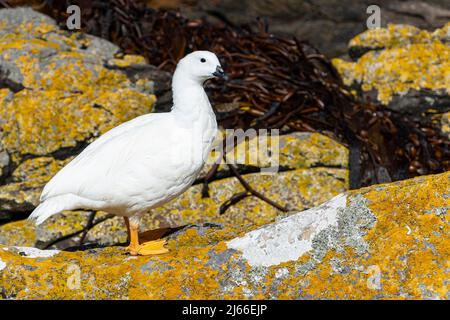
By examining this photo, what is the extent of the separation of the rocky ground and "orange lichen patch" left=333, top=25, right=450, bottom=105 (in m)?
0.02

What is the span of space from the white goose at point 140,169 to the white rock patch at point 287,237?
1014 mm

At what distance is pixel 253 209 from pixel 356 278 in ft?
12.4

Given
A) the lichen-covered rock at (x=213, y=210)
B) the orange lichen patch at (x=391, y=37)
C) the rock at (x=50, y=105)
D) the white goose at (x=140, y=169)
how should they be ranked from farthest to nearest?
the orange lichen patch at (x=391, y=37) < the rock at (x=50, y=105) < the lichen-covered rock at (x=213, y=210) < the white goose at (x=140, y=169)

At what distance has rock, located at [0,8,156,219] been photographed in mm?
8188

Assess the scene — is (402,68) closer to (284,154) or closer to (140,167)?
(284,154)

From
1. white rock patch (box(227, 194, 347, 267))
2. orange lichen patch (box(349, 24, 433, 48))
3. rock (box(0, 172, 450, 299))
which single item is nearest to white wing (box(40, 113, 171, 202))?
rock (box(0, 172, 450, 299))

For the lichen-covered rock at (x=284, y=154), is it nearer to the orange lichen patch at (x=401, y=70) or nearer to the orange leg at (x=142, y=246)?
the orange lichen patch at (x=401, y=70)

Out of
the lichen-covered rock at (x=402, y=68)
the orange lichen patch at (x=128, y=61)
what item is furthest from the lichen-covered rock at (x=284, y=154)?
the orange lichen patch at (x=128, y=61)

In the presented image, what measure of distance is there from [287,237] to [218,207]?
3441 millimetres

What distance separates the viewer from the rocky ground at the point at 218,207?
14.5ft

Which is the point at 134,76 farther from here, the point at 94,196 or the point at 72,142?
the point at 94,196

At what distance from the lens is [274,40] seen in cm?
1020

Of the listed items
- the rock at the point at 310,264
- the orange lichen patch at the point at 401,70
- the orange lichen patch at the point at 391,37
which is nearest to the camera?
the rock at the point at 310,264

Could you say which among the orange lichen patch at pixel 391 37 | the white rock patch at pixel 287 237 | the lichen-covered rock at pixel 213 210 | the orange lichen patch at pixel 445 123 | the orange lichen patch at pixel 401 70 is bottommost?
the lichen-covered rock at pixel 213 210
